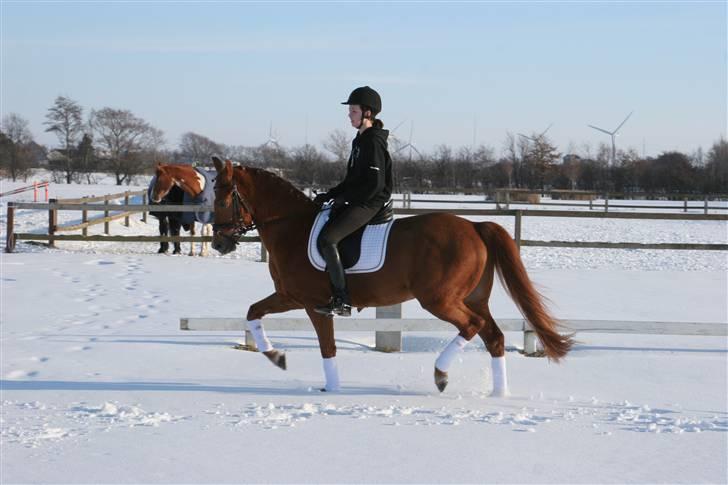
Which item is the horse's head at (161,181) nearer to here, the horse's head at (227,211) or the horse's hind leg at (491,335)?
the horse's head at (227,211)

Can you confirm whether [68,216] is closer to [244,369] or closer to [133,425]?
[244,369]

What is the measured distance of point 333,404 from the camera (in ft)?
19.4

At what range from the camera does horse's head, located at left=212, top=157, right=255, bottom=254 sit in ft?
21.1

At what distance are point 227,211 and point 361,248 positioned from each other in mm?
1226

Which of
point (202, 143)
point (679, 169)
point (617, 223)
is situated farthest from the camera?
point (202, 143)

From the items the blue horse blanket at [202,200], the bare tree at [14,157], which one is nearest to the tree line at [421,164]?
the bare tree at [14,157]

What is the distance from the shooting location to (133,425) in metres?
5.35

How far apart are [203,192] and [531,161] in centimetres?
5448

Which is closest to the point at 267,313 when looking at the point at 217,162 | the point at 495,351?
the point at 217,162

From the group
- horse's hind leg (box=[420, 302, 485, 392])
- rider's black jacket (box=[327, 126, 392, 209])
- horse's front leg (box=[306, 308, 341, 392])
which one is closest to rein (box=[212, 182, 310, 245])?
rider's black jacket (box=[327, 126, 392, 209])

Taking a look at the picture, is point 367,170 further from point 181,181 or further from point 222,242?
point 181,181

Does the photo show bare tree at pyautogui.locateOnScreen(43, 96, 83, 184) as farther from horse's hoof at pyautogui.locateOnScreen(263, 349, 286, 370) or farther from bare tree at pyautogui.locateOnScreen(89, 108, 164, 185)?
horse's hoof at pyautogui.locateOnScreen(263, 349, 286, 370)

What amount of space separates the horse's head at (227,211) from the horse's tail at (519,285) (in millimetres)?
2016

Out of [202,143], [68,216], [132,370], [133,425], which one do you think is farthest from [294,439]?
[202,143]
